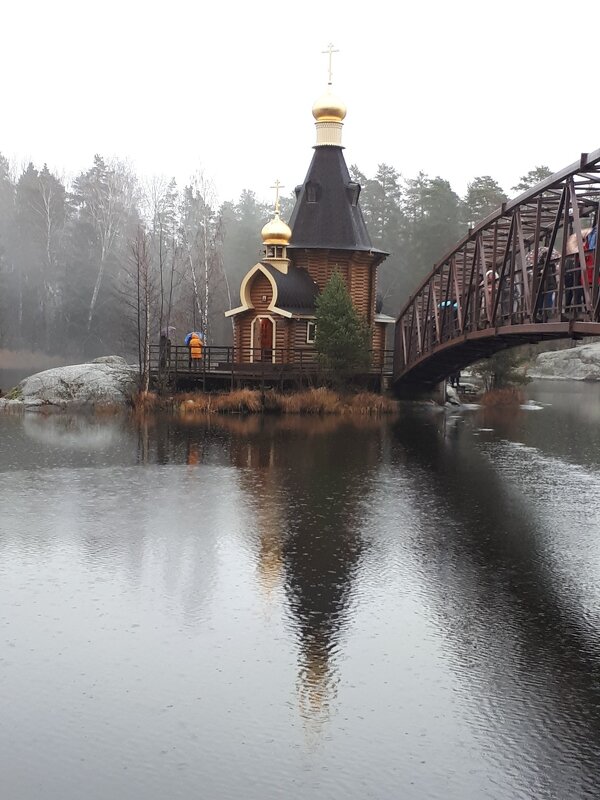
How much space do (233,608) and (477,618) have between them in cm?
312

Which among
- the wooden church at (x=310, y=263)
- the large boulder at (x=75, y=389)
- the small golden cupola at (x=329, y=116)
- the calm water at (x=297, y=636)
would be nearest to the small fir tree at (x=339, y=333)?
the wooden church at (x=310, y=263)

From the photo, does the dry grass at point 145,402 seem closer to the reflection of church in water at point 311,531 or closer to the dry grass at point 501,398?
the reflection of church in water at point 311,531

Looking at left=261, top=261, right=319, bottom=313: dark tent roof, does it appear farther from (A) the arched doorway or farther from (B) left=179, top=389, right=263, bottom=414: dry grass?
(B) left=179, top=389, right=263, bottom=414: dry grass

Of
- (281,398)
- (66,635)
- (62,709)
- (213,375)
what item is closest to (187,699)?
(62,709)

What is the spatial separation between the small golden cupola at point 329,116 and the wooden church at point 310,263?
49 mm

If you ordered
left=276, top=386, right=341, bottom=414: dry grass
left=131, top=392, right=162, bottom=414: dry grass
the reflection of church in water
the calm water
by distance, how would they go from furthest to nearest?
left=276, top=386, right=341, bottom=414: dry grass
left=131, top=392, right=162, bottom=414: dry grass
the reflection of church in water
the calm water

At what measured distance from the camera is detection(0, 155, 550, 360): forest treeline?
7450 centimetres

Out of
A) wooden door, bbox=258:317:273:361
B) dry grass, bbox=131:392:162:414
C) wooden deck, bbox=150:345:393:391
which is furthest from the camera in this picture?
wooden door, bbox=258:317:273:361

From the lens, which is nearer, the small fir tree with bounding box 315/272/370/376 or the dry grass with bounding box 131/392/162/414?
the dry grass with bounding box 131/392/162/414

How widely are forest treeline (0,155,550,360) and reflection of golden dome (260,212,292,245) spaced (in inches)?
971

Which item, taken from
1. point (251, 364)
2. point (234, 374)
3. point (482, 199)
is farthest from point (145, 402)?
point (482, 199)

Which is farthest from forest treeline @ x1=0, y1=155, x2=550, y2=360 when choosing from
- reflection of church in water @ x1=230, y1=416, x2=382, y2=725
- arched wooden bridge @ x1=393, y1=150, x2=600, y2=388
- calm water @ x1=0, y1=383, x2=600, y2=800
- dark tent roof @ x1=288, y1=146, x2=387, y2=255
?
calm water @ x1=0, y1=383, x2=600, y2=800

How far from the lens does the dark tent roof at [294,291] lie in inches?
1703

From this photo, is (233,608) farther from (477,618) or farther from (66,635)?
(477,618)
